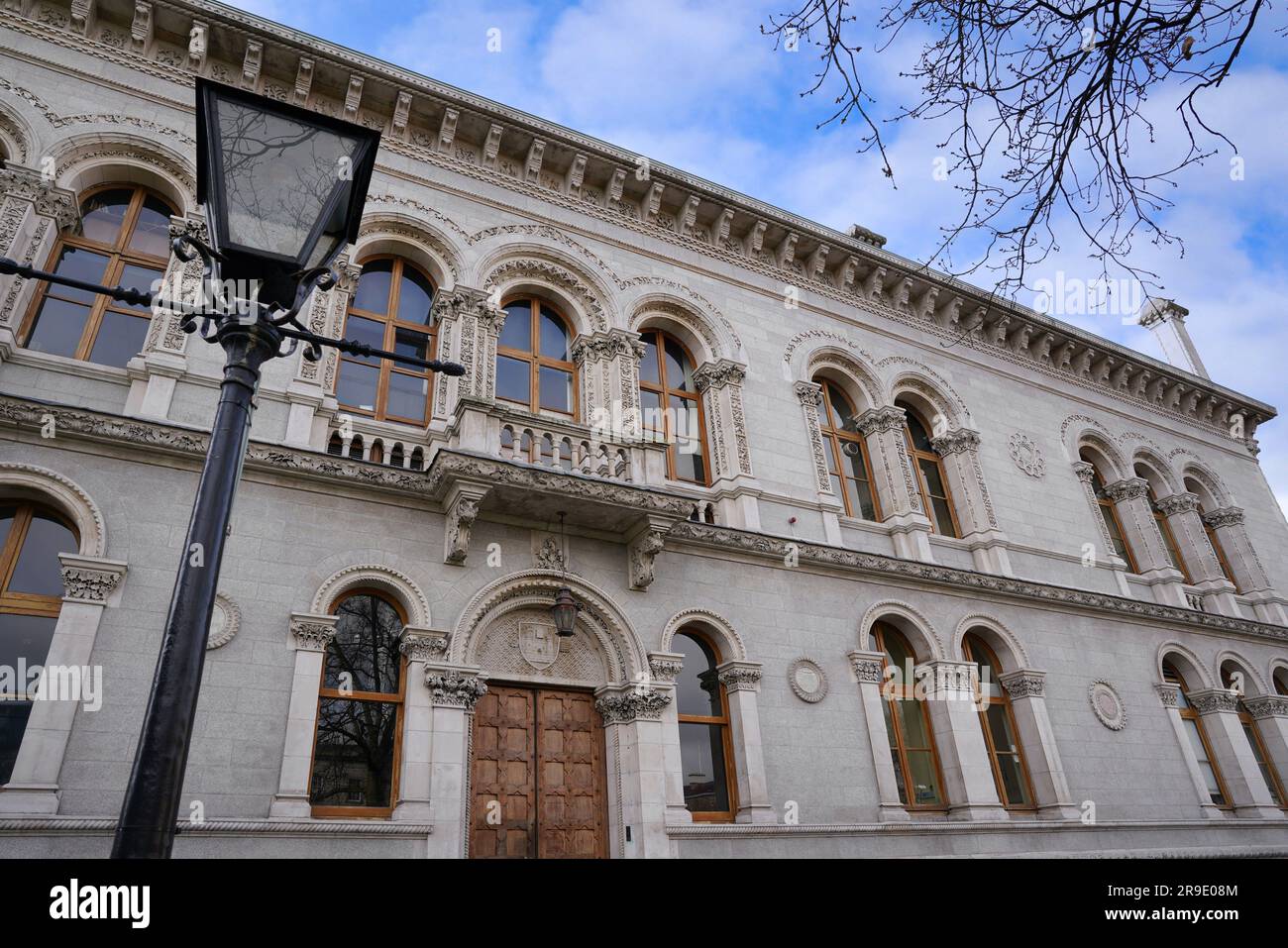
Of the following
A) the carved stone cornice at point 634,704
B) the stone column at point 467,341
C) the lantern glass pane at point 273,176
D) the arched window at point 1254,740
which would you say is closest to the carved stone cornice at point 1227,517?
the arched window at point 1254,740

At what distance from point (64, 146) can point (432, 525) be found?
644 centimetres

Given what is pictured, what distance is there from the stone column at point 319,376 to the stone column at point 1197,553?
1746 centimetres

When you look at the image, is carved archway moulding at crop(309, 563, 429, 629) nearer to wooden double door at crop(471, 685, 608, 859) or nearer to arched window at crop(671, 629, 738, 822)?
wooden double door at crop(471, 685, 608, 859)

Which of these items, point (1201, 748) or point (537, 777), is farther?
point (1201, 748)

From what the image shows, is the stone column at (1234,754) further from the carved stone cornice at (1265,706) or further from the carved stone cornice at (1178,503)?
the carved stone cornice at (1178,503)

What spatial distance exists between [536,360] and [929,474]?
7850mm

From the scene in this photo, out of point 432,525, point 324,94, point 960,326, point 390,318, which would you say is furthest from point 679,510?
point 960,326

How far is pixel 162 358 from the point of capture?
9039 mm

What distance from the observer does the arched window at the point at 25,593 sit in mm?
7148

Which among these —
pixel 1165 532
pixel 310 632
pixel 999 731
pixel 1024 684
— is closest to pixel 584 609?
pixel 310 632

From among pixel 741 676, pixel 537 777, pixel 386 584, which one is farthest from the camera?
pixel 741 676

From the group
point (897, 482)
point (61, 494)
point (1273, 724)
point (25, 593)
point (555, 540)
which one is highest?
point (897, 482)

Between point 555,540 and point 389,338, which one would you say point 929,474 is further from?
point 389,338
